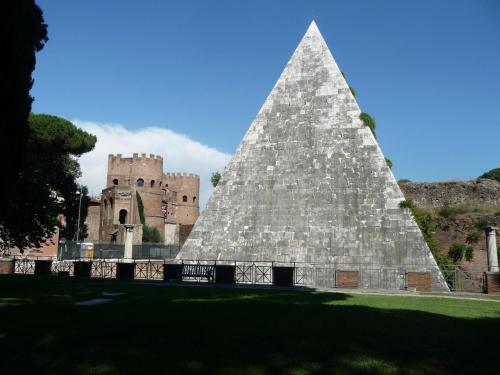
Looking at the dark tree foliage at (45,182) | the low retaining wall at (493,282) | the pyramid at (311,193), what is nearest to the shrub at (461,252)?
the low retaining wall at (493,282)

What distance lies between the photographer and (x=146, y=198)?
2566 inches

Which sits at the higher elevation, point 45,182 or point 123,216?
point 123,216

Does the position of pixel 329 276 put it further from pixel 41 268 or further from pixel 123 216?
pixel 123 216

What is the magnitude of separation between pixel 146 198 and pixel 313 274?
52.7 meters

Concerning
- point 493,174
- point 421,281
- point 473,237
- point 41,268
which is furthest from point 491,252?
point 493,174

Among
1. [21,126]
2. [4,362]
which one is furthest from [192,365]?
[21,126]

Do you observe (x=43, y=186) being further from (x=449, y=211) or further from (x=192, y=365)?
(x=449, y=211)

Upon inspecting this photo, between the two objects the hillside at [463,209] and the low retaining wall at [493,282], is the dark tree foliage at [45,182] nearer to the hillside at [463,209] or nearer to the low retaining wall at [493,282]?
the low retaining wall at [493,282]

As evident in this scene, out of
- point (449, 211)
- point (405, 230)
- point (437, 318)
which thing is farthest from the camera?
point (449, 211)

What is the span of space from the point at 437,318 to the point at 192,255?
10.5m

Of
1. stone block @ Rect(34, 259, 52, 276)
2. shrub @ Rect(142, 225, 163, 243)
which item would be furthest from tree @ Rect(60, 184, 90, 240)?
stone block @ Rect(34, 259, 52, 276)

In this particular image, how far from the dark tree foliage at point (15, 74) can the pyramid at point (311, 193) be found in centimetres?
751

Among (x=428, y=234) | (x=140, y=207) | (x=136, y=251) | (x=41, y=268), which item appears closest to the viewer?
(x=428, y=234)

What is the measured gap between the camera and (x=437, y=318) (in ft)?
24.0
